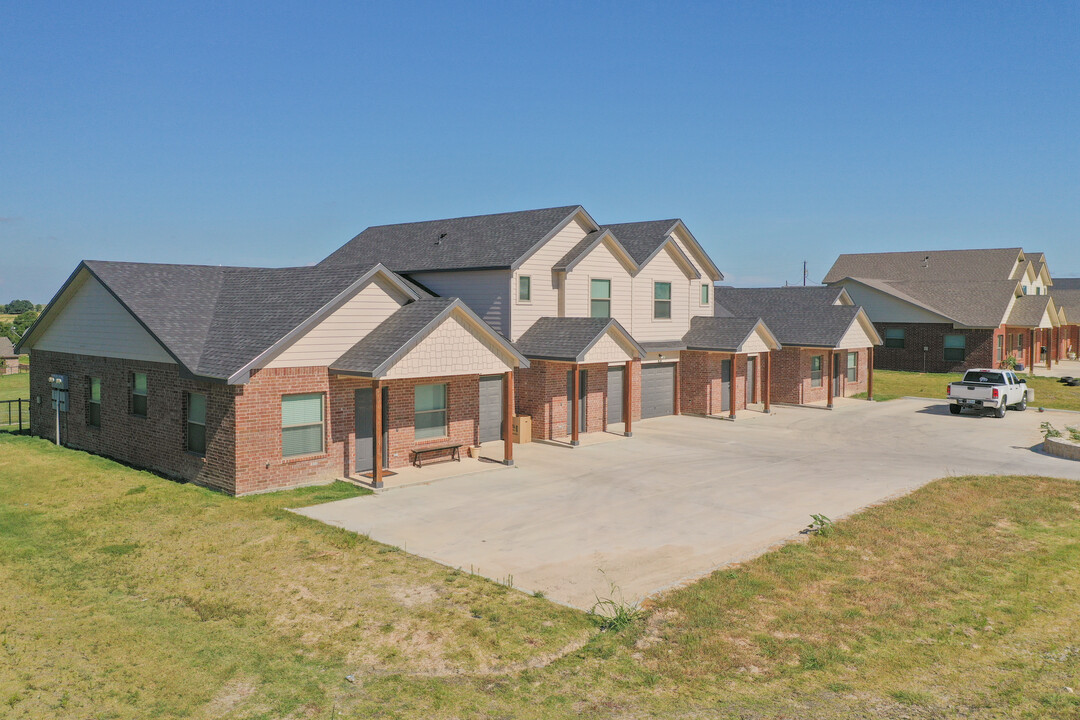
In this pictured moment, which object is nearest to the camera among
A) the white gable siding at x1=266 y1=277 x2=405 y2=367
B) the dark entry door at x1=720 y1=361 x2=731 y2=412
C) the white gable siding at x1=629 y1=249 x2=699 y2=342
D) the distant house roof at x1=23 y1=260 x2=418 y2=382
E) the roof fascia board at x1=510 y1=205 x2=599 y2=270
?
the distant house roof at x1=23 y1=260 x2=418 y2=382

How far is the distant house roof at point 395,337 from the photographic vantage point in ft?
59.8

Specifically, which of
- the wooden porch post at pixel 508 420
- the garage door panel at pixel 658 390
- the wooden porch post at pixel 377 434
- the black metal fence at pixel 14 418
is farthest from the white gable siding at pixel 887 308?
the black metal fence at pixel 14 418

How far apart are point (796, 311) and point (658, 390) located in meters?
10.5

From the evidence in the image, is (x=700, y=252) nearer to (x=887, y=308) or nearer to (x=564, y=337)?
(x=564, y=337)

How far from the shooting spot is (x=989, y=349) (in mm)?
50156

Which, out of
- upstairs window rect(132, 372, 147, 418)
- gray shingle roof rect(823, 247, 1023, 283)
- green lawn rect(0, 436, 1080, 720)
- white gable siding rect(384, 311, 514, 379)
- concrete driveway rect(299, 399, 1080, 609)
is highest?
gray shingle roof rect(823, 247, 1023, 283)

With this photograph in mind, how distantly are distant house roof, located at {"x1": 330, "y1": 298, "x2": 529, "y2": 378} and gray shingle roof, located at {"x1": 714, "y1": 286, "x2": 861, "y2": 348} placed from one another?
19278 millimetres

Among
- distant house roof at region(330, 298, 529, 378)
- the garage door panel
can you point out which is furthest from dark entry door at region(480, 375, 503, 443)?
the garage door panel

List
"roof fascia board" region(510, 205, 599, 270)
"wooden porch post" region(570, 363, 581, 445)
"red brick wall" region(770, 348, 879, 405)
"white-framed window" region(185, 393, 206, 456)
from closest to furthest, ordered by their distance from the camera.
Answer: "white-framed window" region(185, 393, 206, 456)
"wooden porch post" region(570, 363, 581, 445)
"roof fascia board" region(510, 205, 599, 270)
"red brick wall" region(770, 348, 879, 405)

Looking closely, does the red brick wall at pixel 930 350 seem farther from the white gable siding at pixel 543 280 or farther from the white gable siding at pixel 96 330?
the white gable siding at pixel 96 330

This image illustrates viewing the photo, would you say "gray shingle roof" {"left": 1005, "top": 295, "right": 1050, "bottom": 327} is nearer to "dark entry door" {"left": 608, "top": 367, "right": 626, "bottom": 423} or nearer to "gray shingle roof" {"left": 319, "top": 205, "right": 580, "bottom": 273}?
"dark entry door" {"left": 608, "top": 367, "right": 626, "bottom": 423}

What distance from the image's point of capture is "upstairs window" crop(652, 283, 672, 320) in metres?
30.9

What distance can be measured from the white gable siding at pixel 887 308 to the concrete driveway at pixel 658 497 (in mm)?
25245

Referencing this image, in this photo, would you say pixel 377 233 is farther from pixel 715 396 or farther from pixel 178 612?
pixel 178 612
